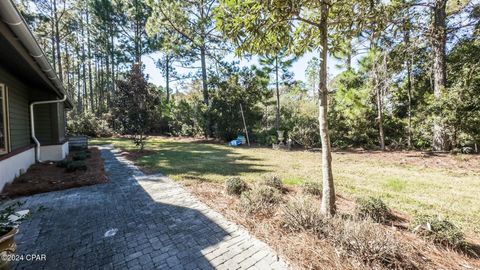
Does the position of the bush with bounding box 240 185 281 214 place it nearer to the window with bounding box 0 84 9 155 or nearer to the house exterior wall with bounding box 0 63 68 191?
the house exterior wall with bounding box 0 63 68 191

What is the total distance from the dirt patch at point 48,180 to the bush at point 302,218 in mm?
4333

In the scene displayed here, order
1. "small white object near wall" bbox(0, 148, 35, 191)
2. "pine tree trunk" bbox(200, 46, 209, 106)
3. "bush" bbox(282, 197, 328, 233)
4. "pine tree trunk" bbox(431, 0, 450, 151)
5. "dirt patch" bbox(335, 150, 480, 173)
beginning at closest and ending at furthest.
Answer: "bush" bbox(282, 197, 328, 233) < "small white object near wall" bbox(0, 148, 35, 191) < "dirt patch" bbox(335, 150, 480, 173) < "pine tree trunk" bbox(431, 0, 450, 151) < "pine tree trunk" bbox(200, 46, 209, 106)

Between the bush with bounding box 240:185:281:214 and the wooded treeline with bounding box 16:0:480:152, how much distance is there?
1218mm

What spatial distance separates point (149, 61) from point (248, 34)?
21731 millimetres

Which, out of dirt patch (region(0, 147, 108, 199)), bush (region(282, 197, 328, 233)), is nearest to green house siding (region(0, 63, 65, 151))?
dirt patch (region(0, 147, 108, 199))

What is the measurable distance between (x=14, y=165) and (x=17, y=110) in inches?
66.7

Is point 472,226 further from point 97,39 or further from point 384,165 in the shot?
point 97,39

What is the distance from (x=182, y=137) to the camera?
17.3 metres

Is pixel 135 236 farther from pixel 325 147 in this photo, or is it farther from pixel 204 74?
pixel 204 74

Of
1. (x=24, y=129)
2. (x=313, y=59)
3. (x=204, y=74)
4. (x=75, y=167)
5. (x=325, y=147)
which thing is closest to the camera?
(x=325, y=147)

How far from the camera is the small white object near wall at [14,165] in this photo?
13.5 ft

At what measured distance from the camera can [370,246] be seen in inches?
79.1

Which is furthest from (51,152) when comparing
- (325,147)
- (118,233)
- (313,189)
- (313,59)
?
(313,59)

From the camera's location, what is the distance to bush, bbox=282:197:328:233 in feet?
8.16
